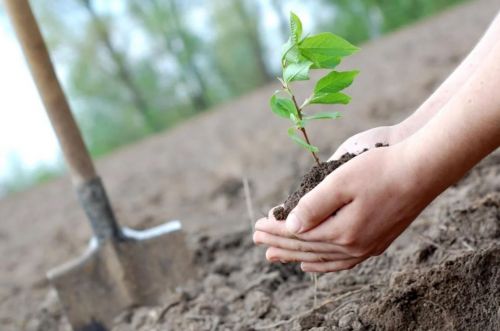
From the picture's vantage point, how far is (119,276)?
6.54 feet

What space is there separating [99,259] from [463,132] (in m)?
1.42

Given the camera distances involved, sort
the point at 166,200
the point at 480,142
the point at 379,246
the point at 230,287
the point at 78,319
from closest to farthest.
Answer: the point at 480,142, the point at 379,246, the point at 230,287, the point at 78,319, the point at 166,200

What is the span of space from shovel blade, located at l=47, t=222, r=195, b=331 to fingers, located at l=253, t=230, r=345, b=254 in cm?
91

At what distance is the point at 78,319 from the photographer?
196cm

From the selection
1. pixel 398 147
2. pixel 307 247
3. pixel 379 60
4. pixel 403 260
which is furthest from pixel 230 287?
pixel 379 60

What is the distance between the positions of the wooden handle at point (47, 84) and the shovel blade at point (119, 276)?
32 cm

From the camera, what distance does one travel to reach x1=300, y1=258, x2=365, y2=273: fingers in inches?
41.7

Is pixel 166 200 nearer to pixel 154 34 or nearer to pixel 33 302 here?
pixel 33 302

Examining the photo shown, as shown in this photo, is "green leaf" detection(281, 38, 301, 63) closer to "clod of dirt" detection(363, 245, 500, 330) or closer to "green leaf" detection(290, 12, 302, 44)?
"green leaf" detection(290, 12, 302, 44)

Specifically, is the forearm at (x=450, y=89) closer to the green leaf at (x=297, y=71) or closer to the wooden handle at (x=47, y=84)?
the green leaf at (x=297, y=71)

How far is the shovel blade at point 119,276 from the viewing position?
196cm

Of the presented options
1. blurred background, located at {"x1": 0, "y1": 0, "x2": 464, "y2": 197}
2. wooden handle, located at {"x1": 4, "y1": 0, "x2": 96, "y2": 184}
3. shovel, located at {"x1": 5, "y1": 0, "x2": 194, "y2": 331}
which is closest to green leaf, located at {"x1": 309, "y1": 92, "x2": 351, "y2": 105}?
shovel, located at {"x1": 5, "y1": 0, "x2": 194, "y2": 331}

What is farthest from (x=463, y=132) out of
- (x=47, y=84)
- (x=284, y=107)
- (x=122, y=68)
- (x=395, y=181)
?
(x=122, y=68)

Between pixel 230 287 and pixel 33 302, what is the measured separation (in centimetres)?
105
